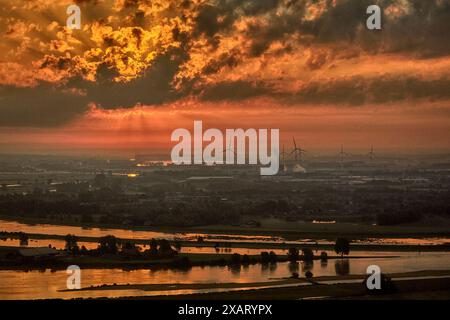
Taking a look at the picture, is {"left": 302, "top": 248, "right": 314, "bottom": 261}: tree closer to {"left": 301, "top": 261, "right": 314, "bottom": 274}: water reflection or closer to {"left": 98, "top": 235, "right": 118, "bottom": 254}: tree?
{"left": 301, "top": 261, "right": 314, "bottom": 274}: water reflection

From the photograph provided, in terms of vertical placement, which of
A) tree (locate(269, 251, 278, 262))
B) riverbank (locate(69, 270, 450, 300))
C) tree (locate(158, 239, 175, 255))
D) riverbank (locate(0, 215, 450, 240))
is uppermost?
riverbank (locate(0, 215, 450, 240))

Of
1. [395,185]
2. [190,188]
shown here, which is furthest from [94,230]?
[395,185]

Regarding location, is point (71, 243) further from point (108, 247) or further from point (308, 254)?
point (308, 254)

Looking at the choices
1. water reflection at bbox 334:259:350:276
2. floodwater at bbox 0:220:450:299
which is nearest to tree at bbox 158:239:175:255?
floodwater at bbox 0:220:450:299

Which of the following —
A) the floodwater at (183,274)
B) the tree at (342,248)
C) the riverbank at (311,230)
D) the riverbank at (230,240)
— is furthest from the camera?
the riverbank at (311,230)

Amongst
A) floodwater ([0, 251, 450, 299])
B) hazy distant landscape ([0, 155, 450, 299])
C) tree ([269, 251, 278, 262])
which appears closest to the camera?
floodwater ([0, 251, 450, 299])

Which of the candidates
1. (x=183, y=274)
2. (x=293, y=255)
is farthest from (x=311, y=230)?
(x=183, y=274)

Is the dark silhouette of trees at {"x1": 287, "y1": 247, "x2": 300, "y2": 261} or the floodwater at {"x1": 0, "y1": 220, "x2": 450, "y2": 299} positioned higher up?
the dark silhouette of trees at {"x1": 287, "y1": 247, "x2": 300, "y2": 261}

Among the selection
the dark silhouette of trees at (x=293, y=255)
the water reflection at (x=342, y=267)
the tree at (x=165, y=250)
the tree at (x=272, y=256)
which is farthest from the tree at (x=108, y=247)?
the water reflection at (x=342, y=267)

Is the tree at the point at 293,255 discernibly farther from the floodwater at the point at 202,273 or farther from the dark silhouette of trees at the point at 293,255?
the floodwater at the point at 202,273
